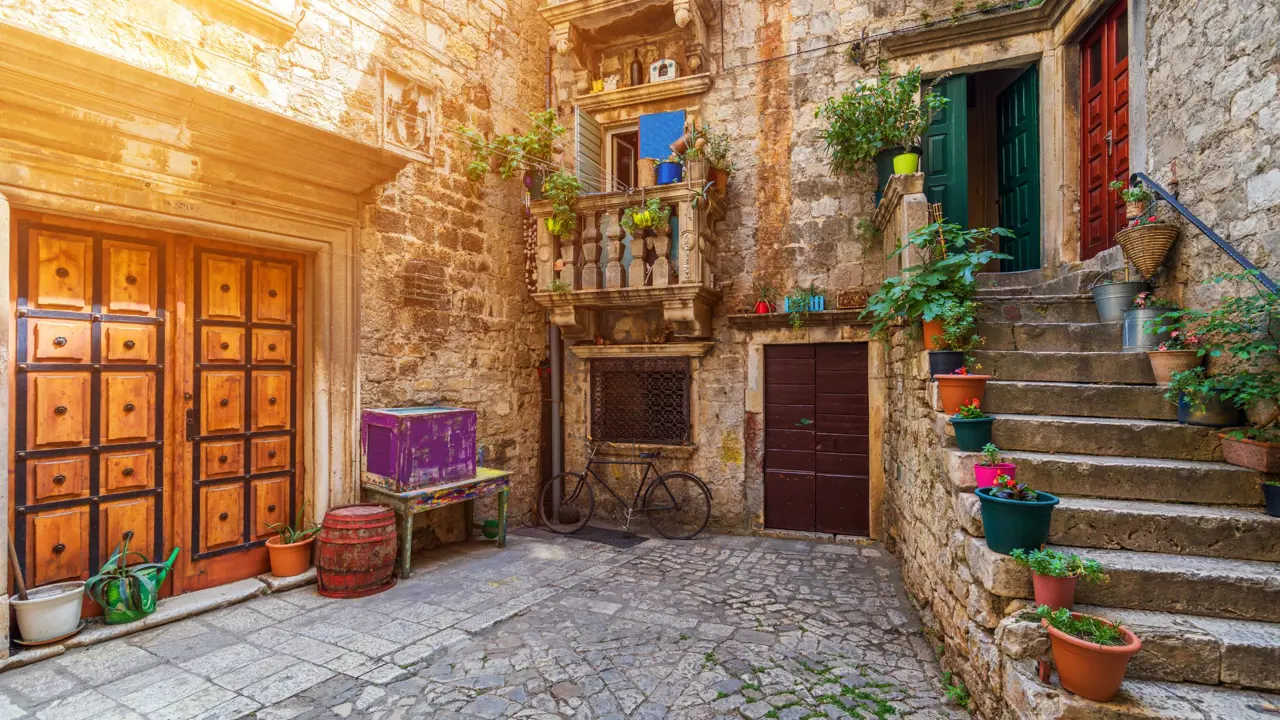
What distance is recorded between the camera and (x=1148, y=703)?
7.43 feet

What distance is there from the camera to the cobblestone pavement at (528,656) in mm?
2996

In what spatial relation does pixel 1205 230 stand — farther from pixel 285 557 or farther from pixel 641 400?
pixel 285 557

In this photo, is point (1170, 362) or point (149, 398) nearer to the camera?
point (1170, 362)

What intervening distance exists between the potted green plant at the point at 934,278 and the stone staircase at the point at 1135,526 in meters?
0.50

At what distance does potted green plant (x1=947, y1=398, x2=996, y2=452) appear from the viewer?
139 inches

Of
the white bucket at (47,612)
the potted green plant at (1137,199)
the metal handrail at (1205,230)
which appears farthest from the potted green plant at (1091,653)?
the white bucket at (47,612)

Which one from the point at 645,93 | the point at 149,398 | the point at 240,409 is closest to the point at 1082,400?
the point at 645,93

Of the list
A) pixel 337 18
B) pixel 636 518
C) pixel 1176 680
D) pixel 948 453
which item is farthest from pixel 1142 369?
pixel 337 18

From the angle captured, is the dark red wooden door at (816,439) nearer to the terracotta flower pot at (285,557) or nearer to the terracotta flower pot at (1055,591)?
the terracotta flower pot at (1055,591)

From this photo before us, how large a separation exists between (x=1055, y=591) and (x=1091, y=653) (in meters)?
0.39

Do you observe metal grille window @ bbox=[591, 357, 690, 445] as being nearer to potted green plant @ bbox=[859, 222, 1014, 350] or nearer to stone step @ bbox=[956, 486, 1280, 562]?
potted green plant @ bbox=[859, 222, 1014, 350]

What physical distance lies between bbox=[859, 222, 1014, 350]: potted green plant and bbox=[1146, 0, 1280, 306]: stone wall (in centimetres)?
110

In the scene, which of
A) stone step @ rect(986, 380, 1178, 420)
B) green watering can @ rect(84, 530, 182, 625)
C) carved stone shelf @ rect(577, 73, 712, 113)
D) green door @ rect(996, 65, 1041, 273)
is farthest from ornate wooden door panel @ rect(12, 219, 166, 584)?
green door @ rect(996, 65, 1041, 273)

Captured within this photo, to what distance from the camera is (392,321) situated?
5.39m
